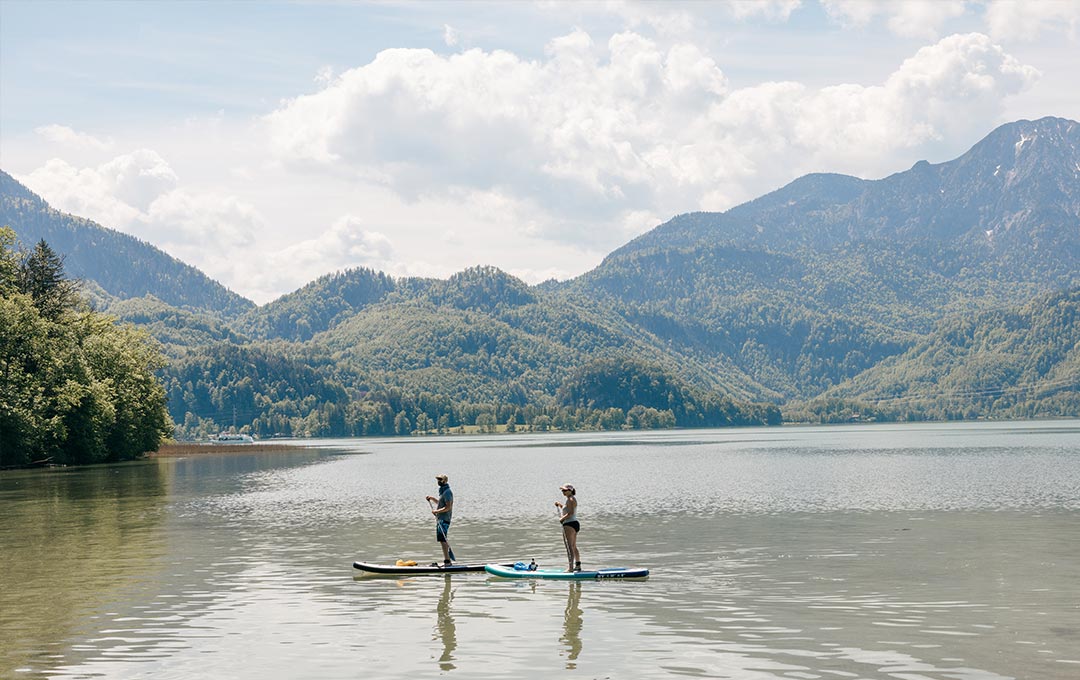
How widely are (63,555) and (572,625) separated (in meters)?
28.5

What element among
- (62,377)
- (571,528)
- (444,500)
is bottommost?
(571,528)

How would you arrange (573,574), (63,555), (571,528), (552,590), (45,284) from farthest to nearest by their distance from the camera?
(45,284) < (63,555) < (571,528) < (573,574) < (552,590)

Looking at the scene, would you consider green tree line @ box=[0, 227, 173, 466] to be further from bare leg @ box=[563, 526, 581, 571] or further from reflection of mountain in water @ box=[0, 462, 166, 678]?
Result: bare leg @ box=[563, 526, 581, 571]

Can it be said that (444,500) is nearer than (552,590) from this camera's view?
No

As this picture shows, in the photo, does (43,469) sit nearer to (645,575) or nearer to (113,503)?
(113,503)

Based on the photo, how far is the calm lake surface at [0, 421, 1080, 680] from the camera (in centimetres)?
2784

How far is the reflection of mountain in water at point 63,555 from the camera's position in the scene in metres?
31.6

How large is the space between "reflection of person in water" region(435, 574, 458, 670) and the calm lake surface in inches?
4.6

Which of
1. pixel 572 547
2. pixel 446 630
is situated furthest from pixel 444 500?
pixel 446 630

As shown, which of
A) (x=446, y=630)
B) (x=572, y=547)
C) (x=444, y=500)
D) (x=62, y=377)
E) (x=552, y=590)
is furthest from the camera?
(x=62, y=377)

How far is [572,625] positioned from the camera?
32688mm

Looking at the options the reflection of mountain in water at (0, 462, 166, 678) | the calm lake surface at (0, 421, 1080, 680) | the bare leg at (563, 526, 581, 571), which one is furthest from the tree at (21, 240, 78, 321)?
the bare leg at (563, 526, 581, 571)

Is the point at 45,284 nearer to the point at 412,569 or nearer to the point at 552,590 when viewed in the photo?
the point at 412,569

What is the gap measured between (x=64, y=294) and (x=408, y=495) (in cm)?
9016
